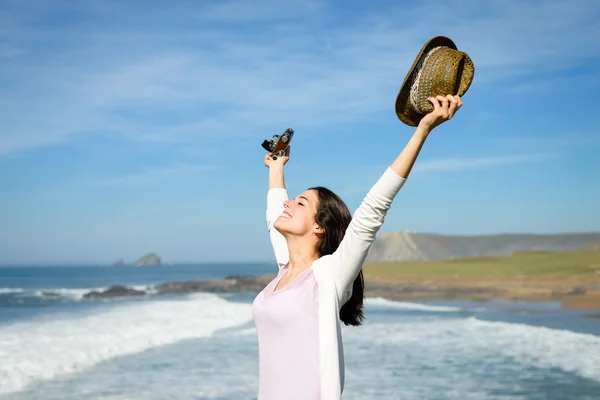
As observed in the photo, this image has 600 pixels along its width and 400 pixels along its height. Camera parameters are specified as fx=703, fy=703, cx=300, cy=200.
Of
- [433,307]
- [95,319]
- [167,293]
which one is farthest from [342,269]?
[167,293]

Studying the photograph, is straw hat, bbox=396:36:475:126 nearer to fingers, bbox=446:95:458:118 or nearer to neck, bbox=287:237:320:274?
fingers, bbox=446:95:458:118

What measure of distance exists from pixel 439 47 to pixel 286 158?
2.98 ft

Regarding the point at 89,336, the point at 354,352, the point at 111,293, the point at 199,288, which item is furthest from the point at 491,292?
the point at 89,336

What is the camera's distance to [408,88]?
2291 millimetres

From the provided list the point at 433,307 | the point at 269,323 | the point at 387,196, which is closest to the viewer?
the point at 387,196

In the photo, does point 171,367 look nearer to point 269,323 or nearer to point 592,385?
point 592,385

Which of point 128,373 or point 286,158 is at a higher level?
point 286,158

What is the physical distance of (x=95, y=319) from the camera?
646 inches

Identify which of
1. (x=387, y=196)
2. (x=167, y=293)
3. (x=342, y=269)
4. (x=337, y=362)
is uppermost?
(x=387, y=196)

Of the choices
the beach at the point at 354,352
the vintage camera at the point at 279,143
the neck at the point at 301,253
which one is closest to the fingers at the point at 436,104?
the neck at the point at 301,253

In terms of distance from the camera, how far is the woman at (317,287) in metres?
2.03

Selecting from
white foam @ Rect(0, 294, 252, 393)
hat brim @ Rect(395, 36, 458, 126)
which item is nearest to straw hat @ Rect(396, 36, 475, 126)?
hat brim @ Rect(395, 36, 458, 126)

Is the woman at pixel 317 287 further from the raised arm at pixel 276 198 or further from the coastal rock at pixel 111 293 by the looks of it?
the coastal rock at pixel 111 293

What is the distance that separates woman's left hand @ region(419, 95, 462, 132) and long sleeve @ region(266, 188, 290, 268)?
2.92 feet
